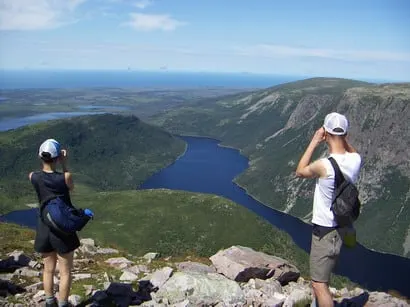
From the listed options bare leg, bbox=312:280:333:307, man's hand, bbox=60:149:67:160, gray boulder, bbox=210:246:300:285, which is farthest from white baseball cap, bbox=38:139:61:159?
gray boulder, bbox=210:246:300:285

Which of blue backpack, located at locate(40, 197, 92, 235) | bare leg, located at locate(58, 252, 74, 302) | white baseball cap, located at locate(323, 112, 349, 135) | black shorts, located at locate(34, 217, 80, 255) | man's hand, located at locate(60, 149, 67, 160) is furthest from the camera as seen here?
man's hand, located at locate(60, 149, 67, 160)

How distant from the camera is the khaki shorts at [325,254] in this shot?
13.4 metres

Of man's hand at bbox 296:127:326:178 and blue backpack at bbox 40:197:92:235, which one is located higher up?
man's hand at bbox 296:127:326:178

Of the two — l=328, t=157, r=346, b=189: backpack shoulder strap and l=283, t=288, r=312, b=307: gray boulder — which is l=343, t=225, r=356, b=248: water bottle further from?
l=283, t=288, r=312, b=307: gray boulder

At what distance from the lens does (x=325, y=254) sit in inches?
528

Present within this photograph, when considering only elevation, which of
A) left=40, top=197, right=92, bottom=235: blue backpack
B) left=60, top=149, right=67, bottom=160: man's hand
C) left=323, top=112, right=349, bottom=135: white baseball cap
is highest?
left=323, top=112, right=349, bottom=135: white baseball cap

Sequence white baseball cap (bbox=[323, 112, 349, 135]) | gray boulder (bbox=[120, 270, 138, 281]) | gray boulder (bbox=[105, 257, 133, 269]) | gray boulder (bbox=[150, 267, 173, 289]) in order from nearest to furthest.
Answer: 1. white baseball cap (bbox=[323, 112, 349, 135])
2. gray boulder (bbox=[150, 267, 173, 289])
3. gray boulder (bbox=[120, 270, 138, 281])
4. gray boulder (bbox=[105, 257, 133, 269])

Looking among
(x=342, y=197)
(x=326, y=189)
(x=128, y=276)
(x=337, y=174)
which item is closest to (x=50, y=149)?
(x=326, y=189)

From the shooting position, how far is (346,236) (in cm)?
1347

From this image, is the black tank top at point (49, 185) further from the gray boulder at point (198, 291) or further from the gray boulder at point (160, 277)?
the gray boulder at point (160, 277)

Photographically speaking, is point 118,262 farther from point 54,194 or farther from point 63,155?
point 63,155

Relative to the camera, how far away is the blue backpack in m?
14.5

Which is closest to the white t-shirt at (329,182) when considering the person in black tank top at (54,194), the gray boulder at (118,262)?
the person in black tank top at (54,194)

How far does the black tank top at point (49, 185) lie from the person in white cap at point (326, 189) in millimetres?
8219
